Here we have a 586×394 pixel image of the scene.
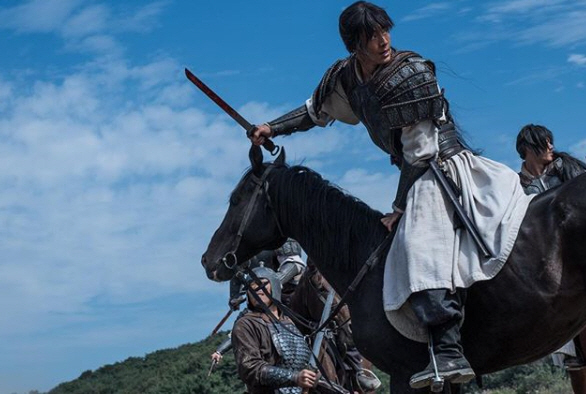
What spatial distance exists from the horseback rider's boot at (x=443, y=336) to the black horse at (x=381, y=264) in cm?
18

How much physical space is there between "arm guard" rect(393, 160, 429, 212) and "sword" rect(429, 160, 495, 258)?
0.09 metres

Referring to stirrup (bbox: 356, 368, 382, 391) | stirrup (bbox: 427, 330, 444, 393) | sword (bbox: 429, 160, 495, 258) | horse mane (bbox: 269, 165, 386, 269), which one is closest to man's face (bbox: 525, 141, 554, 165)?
horse mane (bbox: 269, 165, 386, 269)

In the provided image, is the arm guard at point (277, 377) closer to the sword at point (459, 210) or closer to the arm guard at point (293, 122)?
the arm guard at point (293, 122)

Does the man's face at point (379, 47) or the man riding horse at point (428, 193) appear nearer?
the man riding horse at point (428, 193)

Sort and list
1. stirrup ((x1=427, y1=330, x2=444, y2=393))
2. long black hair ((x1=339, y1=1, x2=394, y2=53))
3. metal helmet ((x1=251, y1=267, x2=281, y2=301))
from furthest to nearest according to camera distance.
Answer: metal helmet ((x1=251, y1=267, x2=281, y2=301)) < long black hair ((x1=339, y1=1, x2=394, y2=53)) < stirrup ((x1=427, y1=330, x2=444, y2=393))

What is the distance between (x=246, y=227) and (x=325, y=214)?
60cm

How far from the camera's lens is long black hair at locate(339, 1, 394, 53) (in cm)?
638

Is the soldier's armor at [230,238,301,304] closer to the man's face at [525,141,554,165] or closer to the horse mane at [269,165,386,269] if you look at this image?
the man's face at [525,141,554,165]

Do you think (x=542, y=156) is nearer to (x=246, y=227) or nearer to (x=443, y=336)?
(x=246, y=227)

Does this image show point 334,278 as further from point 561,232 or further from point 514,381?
point 514,381

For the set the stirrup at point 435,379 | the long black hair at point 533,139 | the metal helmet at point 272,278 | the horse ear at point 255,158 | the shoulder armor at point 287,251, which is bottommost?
the stirrup at point 435,379

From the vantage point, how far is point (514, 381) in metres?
16.0

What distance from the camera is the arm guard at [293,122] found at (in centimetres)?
725

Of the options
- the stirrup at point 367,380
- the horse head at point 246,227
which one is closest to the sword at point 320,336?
the stirrup at point 367,380
